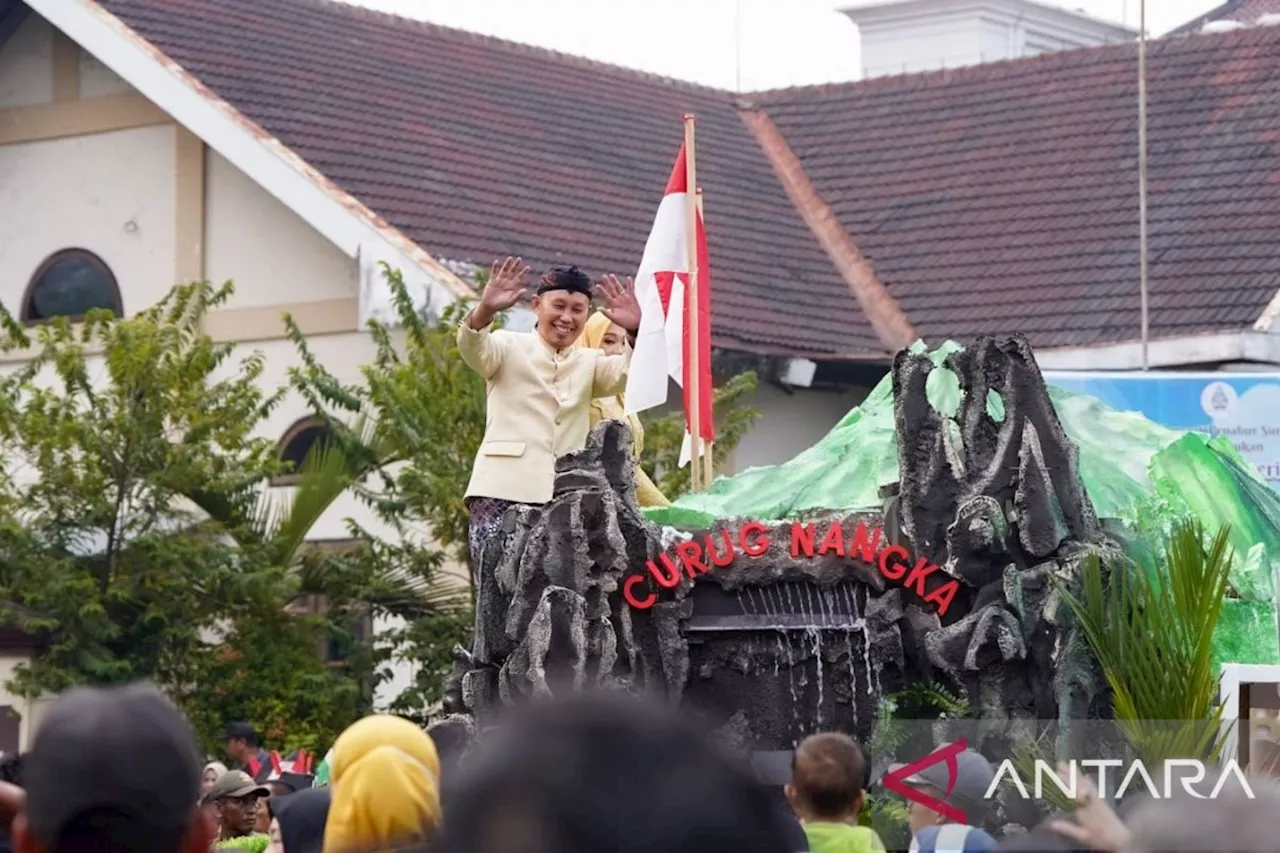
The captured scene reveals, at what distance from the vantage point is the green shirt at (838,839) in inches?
232

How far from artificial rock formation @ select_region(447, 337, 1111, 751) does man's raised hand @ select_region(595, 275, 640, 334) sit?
0.50m

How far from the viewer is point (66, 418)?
1831cm

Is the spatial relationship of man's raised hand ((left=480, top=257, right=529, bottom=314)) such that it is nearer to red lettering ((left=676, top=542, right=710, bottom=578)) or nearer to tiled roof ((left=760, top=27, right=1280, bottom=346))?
red lettering ((left=676, top=542, right=710, bottom=578))

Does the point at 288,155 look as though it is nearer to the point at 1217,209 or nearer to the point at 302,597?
the point at 302,597

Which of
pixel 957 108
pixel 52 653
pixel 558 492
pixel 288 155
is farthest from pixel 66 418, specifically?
pixel 957 108

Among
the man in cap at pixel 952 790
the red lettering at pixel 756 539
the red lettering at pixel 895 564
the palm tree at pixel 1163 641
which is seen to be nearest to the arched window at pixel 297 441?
the red lettering at pixel 756 539

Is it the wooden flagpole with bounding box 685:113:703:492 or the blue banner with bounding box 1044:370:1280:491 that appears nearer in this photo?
the wooden flagpole with bounding box 685:113:703:492

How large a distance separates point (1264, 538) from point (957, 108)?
13.3m

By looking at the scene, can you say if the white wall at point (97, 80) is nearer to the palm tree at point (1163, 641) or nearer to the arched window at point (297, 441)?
the arched window at point (297, 441)

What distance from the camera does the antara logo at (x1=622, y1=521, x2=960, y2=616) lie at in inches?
466

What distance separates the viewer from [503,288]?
36.3 ft

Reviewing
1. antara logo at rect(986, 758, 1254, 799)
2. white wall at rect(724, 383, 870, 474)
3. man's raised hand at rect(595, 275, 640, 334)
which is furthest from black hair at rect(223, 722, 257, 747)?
white wall at rect(724, 383, 870, 474)

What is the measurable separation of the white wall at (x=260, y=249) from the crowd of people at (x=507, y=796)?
56.8 ft

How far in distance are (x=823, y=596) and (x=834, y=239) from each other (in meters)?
14.2
